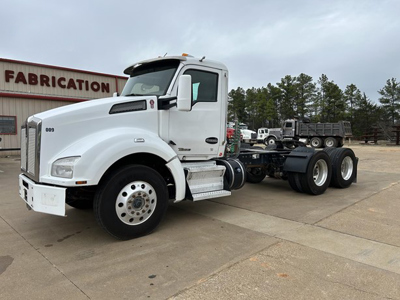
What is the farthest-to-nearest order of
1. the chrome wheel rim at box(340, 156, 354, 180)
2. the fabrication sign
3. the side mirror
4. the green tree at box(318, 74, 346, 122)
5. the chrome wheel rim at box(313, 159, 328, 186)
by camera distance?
1. the green tree at box(318, 74, 346, 122)
2. the fabrication sign
3. the chrome wheel rim at box(340, 156, 354, 180)
4. the chrome wheel rim at box(313, 159, 328, 186)
5. the side mirror

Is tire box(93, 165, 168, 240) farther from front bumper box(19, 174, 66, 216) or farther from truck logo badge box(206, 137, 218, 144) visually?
truck logo badge box(206, 137, 218, 144)

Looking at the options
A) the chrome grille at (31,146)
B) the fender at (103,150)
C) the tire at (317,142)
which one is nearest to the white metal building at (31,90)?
the chrome grille at (31,146)

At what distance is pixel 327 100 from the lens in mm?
54875

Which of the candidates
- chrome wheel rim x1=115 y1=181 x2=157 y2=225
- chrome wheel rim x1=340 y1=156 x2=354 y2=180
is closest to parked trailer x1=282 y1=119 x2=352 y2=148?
chrome wheel rim x1=340 y1=156 x2=354 y2=180

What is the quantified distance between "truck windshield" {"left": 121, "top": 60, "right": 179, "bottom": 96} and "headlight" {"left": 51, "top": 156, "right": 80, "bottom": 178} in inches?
67.2

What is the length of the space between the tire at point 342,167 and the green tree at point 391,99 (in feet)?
165

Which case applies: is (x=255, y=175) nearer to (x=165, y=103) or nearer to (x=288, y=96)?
(x=165, y=103)

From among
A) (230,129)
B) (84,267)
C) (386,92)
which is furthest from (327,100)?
(84,267)

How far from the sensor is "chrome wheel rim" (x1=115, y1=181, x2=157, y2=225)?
392 centimetres

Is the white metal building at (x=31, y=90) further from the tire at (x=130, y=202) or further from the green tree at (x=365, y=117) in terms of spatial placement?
the green tree at (x=365, y=117)

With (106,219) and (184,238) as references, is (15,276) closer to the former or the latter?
(106,219)

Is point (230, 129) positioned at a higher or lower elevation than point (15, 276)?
higher

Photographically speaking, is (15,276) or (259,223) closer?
(15,276)

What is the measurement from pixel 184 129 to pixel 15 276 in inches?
115
